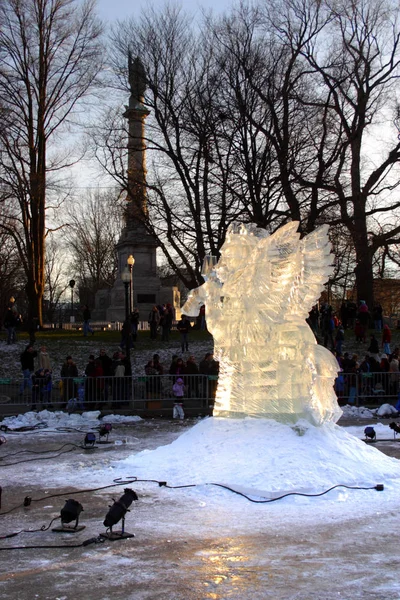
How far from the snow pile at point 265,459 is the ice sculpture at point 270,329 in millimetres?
526

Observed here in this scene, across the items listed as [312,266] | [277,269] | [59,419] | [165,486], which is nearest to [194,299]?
[277,269]

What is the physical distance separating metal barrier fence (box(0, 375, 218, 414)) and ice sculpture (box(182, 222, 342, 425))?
8.55 meters

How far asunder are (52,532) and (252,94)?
1036 inches

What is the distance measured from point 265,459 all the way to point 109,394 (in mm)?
11130

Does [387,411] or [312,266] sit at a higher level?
[312,266]

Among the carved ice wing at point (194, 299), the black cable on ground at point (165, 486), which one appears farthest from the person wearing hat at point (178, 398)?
the black cable on ground at point (165, 486)

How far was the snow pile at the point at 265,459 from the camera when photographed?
10688mm

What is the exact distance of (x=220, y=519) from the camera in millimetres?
9078

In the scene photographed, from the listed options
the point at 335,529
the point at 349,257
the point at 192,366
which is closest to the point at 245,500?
the point at 335,529

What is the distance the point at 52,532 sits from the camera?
851 cm

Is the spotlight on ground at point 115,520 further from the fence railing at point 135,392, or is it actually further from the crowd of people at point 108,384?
the fence railing at point 135,392

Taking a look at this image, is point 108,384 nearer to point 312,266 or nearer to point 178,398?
point 178,398

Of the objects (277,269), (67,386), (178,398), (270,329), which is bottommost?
(178,398)

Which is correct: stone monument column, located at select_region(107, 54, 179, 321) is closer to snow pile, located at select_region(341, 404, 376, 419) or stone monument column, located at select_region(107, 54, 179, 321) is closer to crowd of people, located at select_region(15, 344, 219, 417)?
crowd of people, located at select_region(15, 344, 219, 417)
